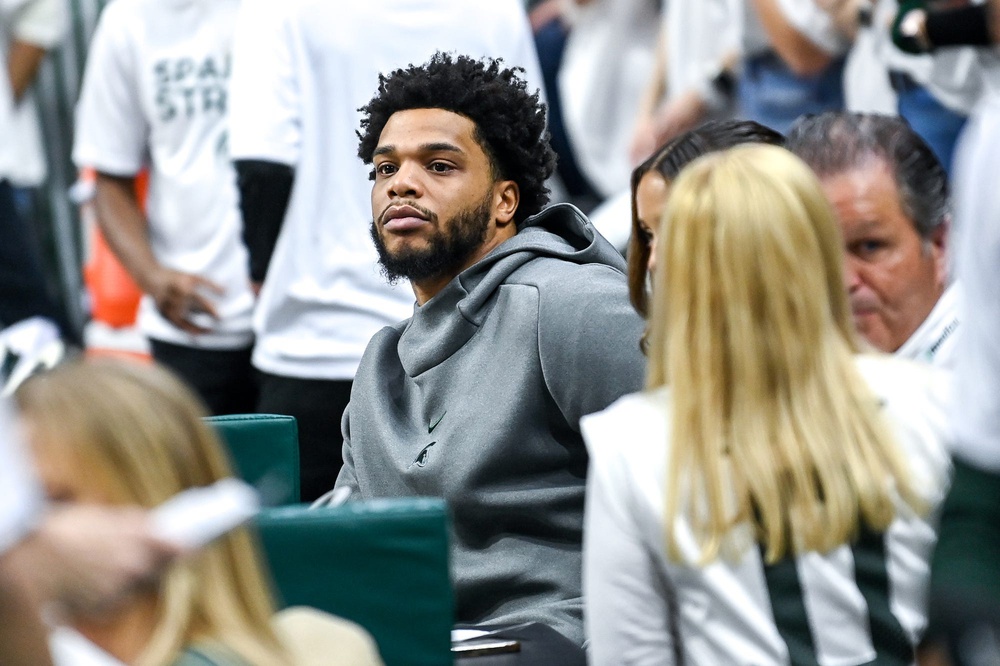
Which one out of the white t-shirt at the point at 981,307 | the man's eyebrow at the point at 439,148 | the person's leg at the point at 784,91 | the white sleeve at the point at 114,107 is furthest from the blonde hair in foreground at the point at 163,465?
the white sleeve at the point at 114,107

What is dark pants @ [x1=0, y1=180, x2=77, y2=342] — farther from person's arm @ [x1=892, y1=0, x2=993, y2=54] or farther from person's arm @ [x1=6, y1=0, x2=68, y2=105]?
person's arm @ [x1=892, y1=0, x2=993, y2=54]

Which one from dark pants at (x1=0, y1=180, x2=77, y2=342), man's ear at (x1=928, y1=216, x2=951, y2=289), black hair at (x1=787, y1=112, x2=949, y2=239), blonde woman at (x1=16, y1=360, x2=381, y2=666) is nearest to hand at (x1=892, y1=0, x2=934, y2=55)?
black hair at (x1=787, y1=112, x2=949, y2=239)

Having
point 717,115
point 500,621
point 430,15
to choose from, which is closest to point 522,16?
point 430,15

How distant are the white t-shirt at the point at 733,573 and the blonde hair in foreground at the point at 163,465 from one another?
20.8 inches

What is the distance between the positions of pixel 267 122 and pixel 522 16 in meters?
0.68

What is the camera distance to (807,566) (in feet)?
6.35

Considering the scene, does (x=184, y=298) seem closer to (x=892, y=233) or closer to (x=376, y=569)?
(x=892, y=233)

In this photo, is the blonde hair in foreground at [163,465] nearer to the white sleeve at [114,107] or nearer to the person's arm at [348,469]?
the person's arm at [348,469]

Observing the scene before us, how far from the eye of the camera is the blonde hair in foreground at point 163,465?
155cm

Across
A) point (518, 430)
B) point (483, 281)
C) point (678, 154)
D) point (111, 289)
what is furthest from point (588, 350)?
point (111, 289)

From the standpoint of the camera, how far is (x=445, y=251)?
3.16m

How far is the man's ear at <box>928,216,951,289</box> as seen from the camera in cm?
283

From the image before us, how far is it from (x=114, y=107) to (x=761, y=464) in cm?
311

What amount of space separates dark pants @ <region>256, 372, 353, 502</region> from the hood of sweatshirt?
74 cm
